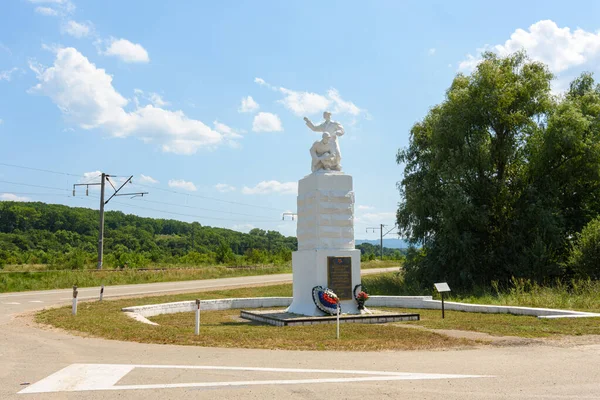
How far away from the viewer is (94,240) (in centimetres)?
6606

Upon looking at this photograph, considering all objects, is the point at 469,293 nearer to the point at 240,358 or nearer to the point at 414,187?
the point at 414,187

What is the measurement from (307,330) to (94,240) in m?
57.5

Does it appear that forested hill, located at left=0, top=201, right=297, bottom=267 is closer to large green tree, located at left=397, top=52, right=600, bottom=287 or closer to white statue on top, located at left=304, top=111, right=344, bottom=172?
large green tree, located at left=397, top=52, right=600, bottom=287

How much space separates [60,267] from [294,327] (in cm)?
3070

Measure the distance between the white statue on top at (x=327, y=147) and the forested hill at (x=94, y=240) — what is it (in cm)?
2889

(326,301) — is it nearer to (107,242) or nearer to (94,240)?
(107,242)

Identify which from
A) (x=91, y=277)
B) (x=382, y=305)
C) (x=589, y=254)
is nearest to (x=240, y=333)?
(x=382, y=305)

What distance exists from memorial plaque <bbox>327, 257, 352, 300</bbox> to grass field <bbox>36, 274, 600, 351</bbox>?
6.46ft

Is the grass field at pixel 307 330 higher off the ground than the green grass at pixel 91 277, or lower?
lower

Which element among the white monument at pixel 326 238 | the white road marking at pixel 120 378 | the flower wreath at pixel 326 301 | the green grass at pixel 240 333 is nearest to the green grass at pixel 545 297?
the white monument at pixel 326 238

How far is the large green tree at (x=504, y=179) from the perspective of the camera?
27.6 metres

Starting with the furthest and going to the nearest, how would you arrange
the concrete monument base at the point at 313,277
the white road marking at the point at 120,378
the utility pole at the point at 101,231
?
the utility pole at the point at 101,231, the concrete monument base at the point at 313,277, the white road marking at the point at 120,378

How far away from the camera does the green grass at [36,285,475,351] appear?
36.3 feet

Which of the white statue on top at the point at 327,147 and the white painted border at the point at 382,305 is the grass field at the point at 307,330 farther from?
the white statue on top at the point at 327,147
